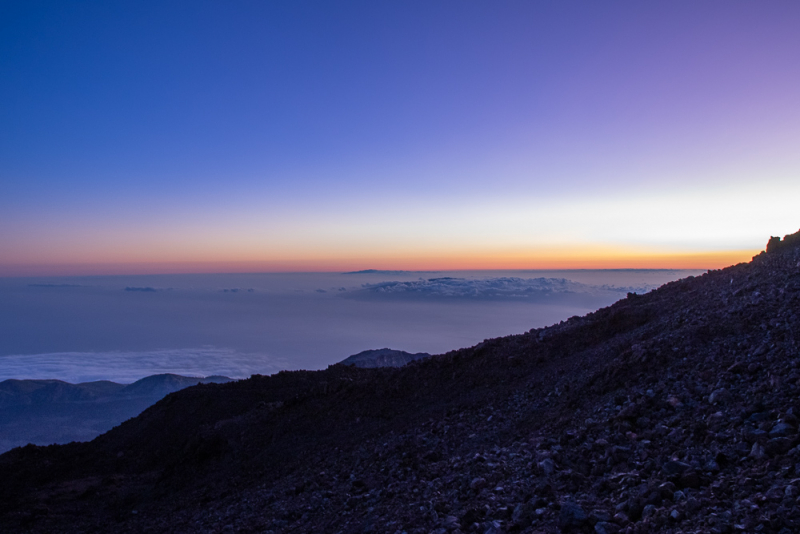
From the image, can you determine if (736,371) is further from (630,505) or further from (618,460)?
(630,505)

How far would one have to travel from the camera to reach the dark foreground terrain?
16.4ft

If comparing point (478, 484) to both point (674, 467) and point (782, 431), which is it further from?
point (782, 431)

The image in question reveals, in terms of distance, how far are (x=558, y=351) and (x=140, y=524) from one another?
40.1 ft

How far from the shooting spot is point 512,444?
26.2 feet

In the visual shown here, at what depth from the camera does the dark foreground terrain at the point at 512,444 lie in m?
Result: 5.01

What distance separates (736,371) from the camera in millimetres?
7289

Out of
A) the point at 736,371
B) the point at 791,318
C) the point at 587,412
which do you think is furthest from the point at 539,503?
the point at 791,318

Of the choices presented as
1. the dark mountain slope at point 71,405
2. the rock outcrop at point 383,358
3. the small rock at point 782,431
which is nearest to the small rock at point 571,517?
the small rock at point 782,431

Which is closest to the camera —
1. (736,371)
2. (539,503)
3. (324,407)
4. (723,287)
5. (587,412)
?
(539,503)

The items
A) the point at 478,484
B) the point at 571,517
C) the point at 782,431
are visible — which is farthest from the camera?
the point at 478,484

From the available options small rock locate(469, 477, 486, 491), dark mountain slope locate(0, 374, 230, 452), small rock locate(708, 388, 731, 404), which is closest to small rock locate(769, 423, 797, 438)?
small rock locate(708, 388, 731, 404)

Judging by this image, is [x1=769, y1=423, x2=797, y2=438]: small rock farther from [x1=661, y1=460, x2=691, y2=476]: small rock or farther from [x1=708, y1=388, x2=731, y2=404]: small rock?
[x1=708, y1=388, x2=731, y2=404]: small rock

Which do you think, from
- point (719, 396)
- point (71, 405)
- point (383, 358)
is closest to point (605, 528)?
point (719, 396)

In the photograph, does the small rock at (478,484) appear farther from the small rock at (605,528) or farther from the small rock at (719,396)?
the small rock at (719,396)
